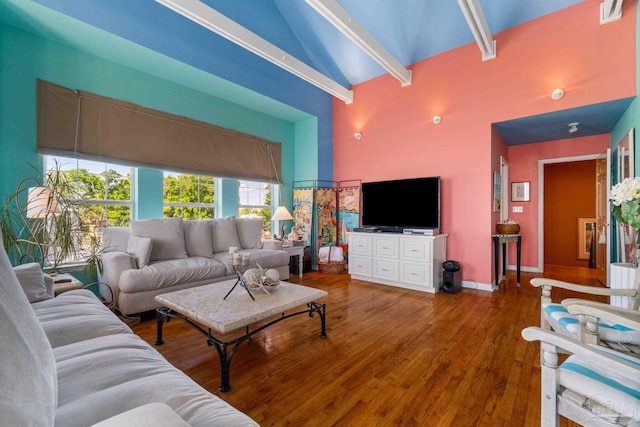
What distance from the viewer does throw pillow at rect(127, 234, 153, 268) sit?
2898mm

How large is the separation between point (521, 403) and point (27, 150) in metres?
4.61

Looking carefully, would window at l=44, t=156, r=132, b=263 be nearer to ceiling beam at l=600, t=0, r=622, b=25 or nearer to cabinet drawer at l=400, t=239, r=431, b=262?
cabinet drawer at l=400, t=239, r=431, b=262

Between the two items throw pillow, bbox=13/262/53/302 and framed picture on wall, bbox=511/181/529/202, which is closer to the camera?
throw pillow, bbox=13/262/53/302

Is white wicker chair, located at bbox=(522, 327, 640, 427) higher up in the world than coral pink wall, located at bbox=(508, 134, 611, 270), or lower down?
lower down

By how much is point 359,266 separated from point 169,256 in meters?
2.65

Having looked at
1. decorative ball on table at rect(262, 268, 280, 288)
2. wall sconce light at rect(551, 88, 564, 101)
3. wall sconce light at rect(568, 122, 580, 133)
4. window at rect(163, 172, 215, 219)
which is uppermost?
wall sconce light at rect(551, 88, 564, 101)

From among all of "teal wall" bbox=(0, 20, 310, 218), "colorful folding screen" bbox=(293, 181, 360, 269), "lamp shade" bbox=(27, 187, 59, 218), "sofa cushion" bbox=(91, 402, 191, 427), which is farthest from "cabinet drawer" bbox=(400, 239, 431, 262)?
"lamp shade" bbox=(27, 187, 59, 218)

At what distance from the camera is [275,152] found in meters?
5.26

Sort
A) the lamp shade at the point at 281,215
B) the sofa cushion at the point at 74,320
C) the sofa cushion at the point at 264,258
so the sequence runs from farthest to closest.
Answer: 1. the lamp shade at the point at 281,215
2. the sofa cushion at the point at 264,258
3. the sofa cushion at the point at 74,320

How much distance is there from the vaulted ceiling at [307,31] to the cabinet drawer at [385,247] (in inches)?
86.8

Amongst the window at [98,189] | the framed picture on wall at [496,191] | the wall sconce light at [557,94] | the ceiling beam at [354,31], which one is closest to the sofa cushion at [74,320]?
the window at [98,189]

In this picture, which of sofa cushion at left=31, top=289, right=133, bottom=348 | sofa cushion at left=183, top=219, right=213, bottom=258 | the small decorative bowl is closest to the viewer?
sofa cushion at left=31, top=289, right=133, bottom=348

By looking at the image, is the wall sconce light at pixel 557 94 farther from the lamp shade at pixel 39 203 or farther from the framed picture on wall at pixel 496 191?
the lamp shade at pixel 39 203

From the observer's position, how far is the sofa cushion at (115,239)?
10.2 ft
